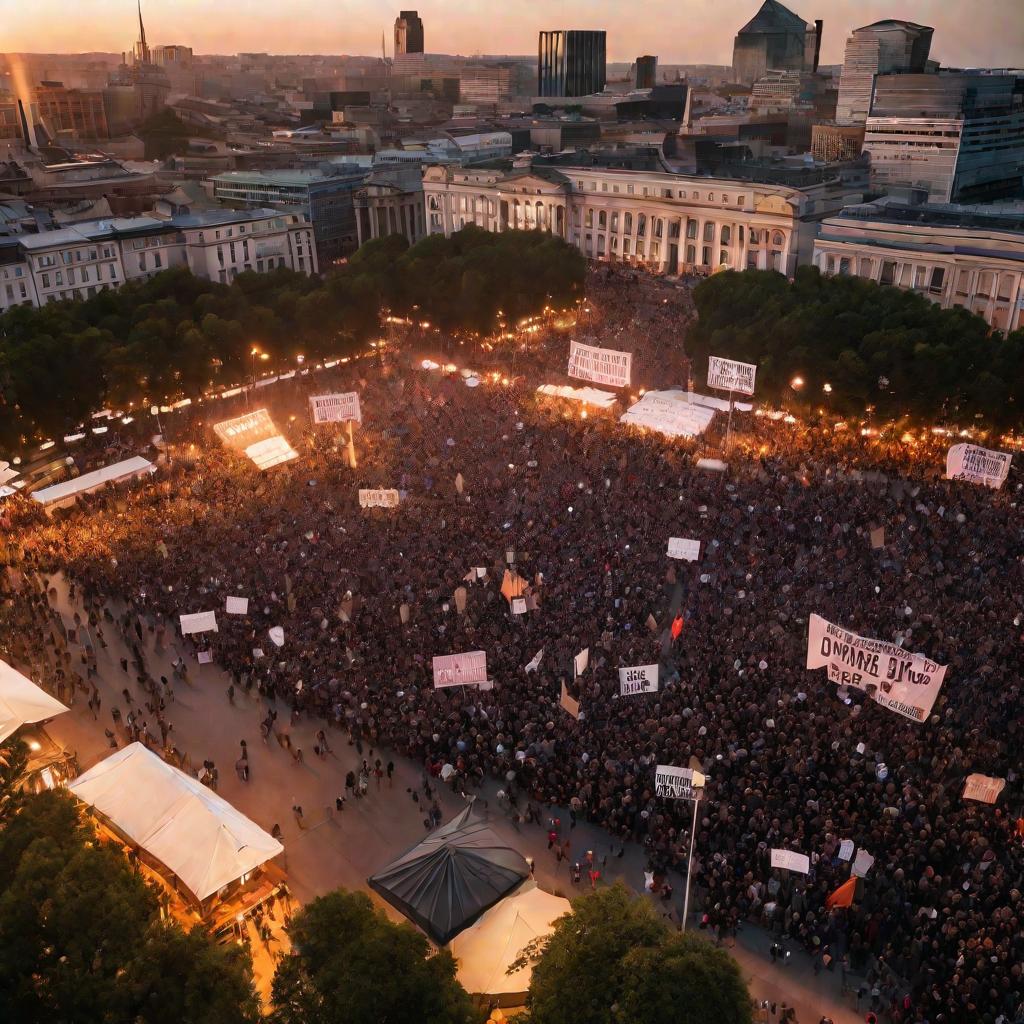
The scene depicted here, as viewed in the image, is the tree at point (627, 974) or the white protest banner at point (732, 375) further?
the white protest banner at point (732, 375)

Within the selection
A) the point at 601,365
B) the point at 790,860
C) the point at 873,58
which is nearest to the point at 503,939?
the point at 790,860

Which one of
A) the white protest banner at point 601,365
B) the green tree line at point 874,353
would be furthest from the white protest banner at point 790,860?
the green tree line at point 874,353

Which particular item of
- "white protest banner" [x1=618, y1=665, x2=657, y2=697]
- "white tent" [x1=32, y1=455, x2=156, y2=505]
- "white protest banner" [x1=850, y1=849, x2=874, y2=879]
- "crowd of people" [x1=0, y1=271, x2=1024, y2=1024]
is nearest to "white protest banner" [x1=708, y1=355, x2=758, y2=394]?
Answer: "crowd of people" [x1=0, y1=271, x2=1024, y2=1024]

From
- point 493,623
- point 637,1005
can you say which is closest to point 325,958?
point 637,1005

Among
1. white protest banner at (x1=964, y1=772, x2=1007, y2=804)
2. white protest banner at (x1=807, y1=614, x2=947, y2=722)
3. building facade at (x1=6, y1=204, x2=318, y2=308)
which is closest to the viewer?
white protest banner at (x1=964, y1=772, x2=1007, y2=804)

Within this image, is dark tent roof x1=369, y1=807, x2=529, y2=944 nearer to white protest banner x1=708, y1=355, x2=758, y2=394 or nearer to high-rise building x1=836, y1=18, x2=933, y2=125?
white protest banner x1=708, y1=355, x2=758, y2=394

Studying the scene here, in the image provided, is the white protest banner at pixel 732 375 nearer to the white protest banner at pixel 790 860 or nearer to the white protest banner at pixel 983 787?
the white protest banner at pixel 983 787
